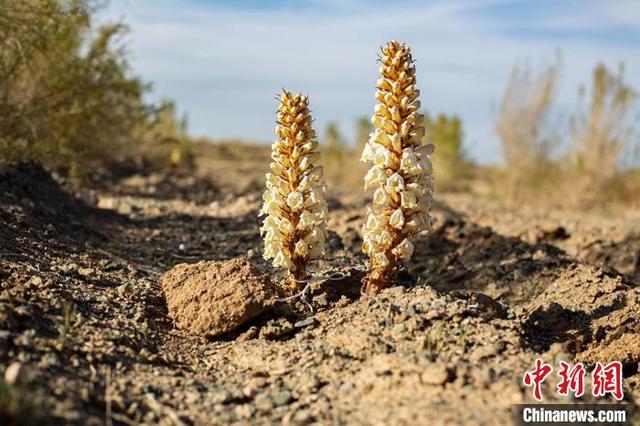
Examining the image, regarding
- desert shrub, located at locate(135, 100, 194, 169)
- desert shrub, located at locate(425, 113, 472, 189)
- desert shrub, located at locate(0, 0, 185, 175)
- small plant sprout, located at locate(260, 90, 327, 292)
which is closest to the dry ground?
small plant sprout, located at locate(260, 90, 327, 292)

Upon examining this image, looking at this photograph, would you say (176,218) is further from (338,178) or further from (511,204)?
(338,178)

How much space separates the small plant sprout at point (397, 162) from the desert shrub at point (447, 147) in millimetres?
15028

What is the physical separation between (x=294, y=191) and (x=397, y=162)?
731 millimetres

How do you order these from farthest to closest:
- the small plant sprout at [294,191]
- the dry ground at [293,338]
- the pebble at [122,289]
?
the pebble at [122,289]
the small plant sprout at [294,191]
the dry ground at [293,338]

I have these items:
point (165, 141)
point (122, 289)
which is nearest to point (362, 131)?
point (165, 141)

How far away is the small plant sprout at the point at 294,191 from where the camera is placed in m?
5.28

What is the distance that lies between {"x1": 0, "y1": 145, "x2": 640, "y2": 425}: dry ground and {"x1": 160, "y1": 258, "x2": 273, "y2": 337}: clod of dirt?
0.32ft

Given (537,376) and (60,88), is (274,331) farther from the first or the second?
(60,88)

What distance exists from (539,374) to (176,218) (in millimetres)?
6579

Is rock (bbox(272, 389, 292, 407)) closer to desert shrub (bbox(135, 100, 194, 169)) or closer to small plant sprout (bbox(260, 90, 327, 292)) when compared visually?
small plant sprout (bbox(260, 90, 327, 292))

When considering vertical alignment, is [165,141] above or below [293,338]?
above

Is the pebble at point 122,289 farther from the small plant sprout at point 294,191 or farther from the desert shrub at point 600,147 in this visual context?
the desert shrub at point 600,147

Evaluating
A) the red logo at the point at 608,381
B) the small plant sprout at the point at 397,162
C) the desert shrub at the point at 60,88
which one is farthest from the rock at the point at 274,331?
the desert shrub at the point at 60,88

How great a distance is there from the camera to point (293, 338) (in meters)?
5.05
